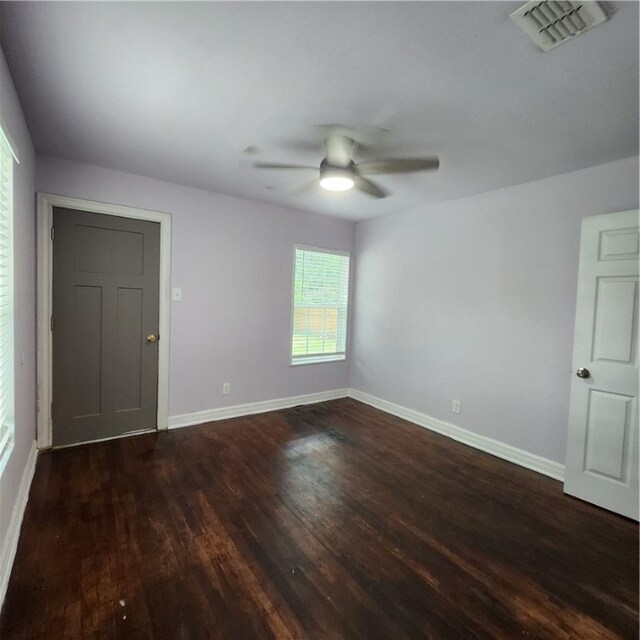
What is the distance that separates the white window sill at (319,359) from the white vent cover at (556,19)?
3.57m

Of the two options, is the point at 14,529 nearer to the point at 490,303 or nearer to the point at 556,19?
the point at 556,19

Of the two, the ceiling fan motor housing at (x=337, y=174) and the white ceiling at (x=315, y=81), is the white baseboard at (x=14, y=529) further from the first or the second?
the ceiling fan motor housing at (x=337, y=174)

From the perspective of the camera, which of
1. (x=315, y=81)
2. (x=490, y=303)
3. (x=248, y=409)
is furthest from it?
(x=248, y=409)

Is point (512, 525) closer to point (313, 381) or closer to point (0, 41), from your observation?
point (313, 381)

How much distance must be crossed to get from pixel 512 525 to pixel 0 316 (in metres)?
3.10

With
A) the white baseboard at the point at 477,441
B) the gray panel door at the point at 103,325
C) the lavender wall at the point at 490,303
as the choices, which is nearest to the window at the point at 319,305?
the lavender wall at the point at 490,303

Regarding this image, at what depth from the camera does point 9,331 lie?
1870mm

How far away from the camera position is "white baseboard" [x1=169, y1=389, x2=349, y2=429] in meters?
3.52

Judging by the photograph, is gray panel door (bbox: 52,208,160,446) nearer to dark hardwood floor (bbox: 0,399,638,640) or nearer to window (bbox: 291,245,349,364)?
dark hardwood floor (bbox: 0,399,638,640)

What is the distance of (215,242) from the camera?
3.62 meters

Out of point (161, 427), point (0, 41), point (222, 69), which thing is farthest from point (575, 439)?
point (0, 41)

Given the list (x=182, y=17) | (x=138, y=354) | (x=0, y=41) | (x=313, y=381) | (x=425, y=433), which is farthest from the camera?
(x=313, y=381)

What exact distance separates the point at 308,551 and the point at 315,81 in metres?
2.44

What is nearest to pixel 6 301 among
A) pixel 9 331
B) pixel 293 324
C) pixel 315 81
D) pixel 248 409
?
pixel 9 331
